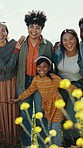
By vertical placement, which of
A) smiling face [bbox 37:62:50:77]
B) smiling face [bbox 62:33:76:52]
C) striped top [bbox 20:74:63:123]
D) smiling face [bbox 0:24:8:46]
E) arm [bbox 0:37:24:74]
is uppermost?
smiling face [bbox 0:24:8:46]

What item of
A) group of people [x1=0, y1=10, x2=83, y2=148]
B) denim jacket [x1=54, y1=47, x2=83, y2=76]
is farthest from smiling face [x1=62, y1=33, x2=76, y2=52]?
denim jacket [x1=54, y1=47, x2=83, y2=76]

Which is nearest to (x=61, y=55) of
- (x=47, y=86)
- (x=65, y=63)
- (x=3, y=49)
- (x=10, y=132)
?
(x=65, y=63)

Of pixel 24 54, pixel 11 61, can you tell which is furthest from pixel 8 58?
pixel 24 54

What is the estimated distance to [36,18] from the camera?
12.5ft

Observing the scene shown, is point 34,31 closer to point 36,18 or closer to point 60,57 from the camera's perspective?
point 36,18

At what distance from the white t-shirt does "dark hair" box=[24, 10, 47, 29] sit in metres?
0.51

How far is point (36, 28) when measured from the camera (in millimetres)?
3754

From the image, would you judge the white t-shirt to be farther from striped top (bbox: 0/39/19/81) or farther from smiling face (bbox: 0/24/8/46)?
smiling face (bbox: 0/24/8/46)

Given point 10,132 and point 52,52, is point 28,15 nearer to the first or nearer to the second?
point 52,52

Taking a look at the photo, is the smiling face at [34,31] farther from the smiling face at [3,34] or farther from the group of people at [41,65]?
the smiling face at [3,34]

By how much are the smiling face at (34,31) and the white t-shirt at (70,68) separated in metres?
0.43

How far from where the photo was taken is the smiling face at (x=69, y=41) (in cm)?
370

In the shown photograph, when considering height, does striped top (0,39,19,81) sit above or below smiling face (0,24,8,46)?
below

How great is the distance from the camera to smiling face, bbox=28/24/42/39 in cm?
374
